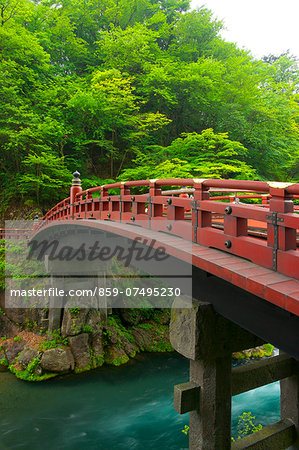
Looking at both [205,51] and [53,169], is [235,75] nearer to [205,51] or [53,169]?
[205,51]

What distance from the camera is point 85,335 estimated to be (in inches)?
431

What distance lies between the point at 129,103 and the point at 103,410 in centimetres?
1377

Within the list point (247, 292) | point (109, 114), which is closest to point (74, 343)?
point (247, 292)

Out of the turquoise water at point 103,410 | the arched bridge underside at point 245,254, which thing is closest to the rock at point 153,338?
the turquoise water at point 103,410

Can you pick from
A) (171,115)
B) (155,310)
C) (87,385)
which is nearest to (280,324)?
(87,385)

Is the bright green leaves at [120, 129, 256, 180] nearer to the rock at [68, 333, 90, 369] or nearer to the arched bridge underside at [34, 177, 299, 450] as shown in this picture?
the rock at [68, 333, 90, 369]

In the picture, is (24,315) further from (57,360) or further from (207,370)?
(207,370)

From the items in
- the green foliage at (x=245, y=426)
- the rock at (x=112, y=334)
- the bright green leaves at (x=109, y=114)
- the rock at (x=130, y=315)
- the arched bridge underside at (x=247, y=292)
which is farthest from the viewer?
the bright green leaves at (x=109, y=114)

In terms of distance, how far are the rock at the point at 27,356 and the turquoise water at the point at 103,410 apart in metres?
0.55

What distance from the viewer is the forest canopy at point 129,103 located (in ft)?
48.1

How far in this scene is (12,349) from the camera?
1109 centimetres

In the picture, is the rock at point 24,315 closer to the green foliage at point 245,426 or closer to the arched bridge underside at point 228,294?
the green foliage at point 245,426

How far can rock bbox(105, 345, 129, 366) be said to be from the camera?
1105 cm

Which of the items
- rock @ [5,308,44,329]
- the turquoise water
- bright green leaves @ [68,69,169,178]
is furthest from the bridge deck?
bright green leaves @ [68,69,169,178]
